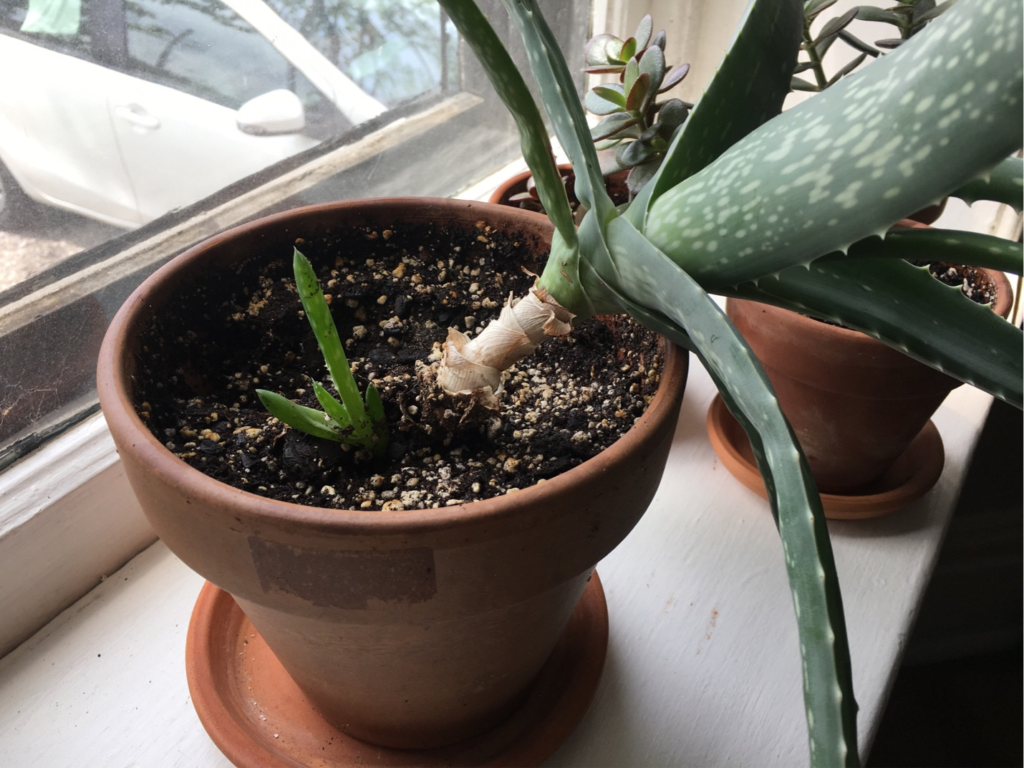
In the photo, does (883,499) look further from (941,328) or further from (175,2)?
(175,2)

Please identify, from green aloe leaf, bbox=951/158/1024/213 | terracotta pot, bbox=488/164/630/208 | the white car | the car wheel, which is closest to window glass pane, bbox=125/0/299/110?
the white car

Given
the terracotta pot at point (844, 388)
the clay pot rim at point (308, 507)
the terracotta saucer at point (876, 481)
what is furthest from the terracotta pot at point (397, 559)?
the terracotta saucer at point (876, 481)

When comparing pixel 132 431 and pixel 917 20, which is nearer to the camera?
pixel 132 431

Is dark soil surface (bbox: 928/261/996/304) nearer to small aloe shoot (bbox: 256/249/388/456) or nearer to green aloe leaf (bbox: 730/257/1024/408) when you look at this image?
green aloe leaf (bbox: 730/257/1024/408)

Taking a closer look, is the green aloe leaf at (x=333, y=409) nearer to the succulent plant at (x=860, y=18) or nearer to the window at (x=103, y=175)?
the window at (x=103, y=175)

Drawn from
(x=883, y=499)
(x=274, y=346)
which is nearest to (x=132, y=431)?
(x=274, y=346)
